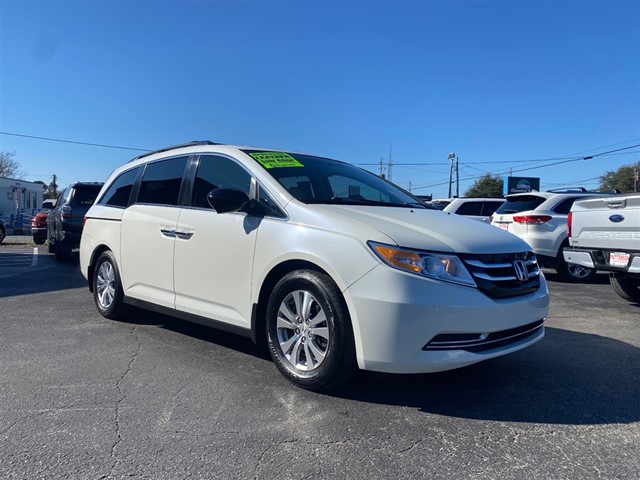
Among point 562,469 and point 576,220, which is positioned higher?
point 576,220

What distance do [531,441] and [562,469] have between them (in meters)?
0.29

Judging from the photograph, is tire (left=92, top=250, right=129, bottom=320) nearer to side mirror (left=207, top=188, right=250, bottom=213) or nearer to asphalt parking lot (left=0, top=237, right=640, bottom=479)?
asphalt parking lot (left=0, top=237, right=640, bottom=479)

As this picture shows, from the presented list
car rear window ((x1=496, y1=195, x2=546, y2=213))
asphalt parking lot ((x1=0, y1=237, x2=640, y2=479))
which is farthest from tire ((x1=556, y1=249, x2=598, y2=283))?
asphalt parking lot ((x1=0, y1=237, x2=640, y2=479))

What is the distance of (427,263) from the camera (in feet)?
10.0

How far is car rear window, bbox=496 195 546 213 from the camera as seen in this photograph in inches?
380

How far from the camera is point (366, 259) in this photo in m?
3.09

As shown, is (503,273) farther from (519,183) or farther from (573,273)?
(519,183)

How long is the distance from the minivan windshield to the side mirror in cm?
34

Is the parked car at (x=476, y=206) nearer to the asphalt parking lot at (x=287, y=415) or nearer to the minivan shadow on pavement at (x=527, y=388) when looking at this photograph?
the asphalt parking lot at (x=287, y=415)

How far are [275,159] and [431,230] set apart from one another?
1596mm

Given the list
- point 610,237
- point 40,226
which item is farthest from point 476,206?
point 40,226

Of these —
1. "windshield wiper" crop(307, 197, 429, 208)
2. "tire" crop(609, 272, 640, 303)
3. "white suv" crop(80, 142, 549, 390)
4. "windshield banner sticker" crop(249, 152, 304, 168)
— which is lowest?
"tire" crop(609, 272, 640, 303)

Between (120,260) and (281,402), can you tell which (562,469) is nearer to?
(281,402)

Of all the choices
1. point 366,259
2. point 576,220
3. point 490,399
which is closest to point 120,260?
point 366,259
